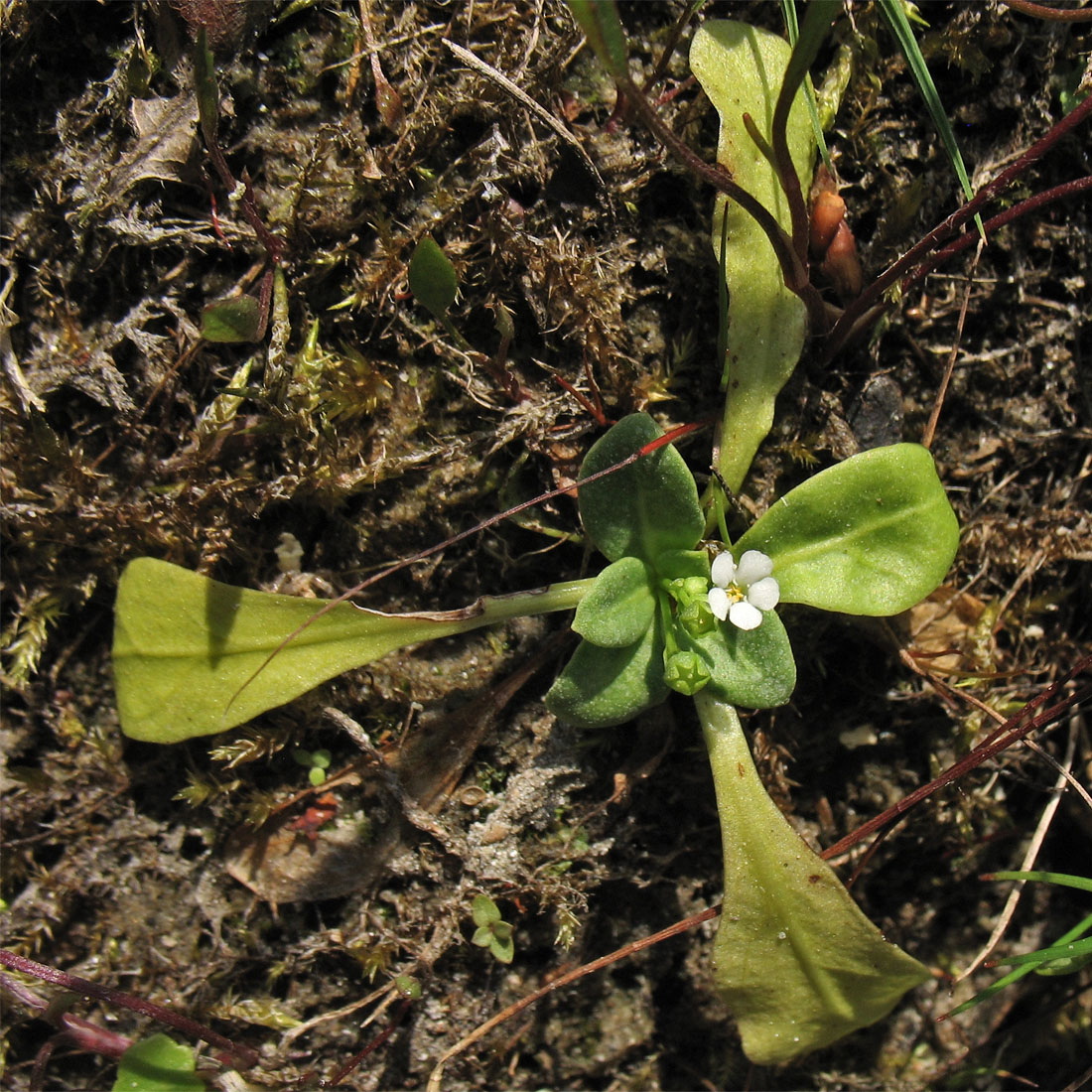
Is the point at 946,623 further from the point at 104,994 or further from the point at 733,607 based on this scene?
the point at 104,994

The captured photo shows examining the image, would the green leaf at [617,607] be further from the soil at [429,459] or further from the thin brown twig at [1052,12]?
the thin brown twig at [1052,12]

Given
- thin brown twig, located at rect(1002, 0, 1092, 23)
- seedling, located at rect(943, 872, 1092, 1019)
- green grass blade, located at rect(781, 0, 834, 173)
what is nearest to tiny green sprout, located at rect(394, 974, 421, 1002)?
seedling, located at rect(943, 872, 1092, 1019)

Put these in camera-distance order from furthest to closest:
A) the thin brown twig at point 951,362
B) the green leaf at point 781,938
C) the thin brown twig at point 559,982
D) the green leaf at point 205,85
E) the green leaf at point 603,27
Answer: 1. the thin brown twig at point 951,362
2. the thin brown twig at point 559,982
3. the green leaf at point 781,938
4. the green leaf at point 205,85
5. the green leaf at point 603,27

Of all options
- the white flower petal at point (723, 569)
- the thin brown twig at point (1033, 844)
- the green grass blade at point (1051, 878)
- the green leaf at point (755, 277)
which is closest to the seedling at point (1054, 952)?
the green grass blade at point (1051, 878)

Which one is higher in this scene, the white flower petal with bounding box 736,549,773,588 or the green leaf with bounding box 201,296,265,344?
the green leaf with bounding box 201,296,265,344

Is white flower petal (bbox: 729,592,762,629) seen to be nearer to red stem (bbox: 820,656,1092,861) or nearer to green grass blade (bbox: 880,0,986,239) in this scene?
red stem (bbox: 820,656,1092,861)

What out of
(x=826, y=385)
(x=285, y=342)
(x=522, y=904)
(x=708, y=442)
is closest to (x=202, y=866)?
(x=522, y=904)
